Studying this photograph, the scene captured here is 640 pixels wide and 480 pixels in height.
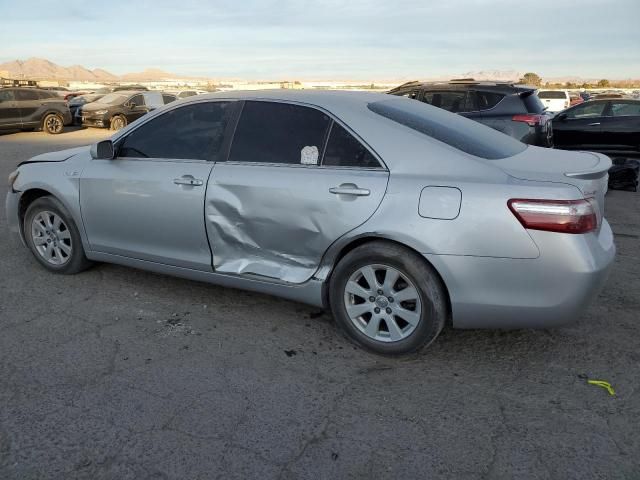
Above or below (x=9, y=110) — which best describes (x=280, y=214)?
above

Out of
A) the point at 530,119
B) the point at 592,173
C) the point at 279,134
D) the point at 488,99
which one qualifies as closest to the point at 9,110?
the point at 488,99

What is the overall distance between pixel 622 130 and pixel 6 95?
59.5ft

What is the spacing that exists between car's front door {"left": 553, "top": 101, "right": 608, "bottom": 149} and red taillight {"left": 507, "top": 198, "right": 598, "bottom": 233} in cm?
976

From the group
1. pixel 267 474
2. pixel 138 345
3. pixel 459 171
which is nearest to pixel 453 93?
pixel 459 171

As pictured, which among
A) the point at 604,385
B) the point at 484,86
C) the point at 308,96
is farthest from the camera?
the point at 484,86

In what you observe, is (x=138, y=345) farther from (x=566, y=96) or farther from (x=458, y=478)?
(x=566, y=96)

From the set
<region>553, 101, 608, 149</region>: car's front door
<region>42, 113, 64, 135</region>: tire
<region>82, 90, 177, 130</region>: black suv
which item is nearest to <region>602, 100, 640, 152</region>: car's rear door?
<region>553, 101, 608, 149</region>: car's front door

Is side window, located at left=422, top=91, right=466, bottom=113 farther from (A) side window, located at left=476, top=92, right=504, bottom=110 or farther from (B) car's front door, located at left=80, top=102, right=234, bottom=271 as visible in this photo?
(B) car's front door, located at left=80, top=102, right=234, bottom=271

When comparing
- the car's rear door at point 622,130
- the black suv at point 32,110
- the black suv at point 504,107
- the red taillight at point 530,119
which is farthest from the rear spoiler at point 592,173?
the black suv at point 32,110

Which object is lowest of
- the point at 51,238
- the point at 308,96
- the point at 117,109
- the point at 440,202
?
the point at 117,109

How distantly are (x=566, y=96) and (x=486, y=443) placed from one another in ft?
91.1

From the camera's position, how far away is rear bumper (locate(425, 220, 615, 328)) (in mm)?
2945

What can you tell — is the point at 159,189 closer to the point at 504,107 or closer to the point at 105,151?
the point at 105,151

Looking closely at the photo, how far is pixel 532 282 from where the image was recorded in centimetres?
300
